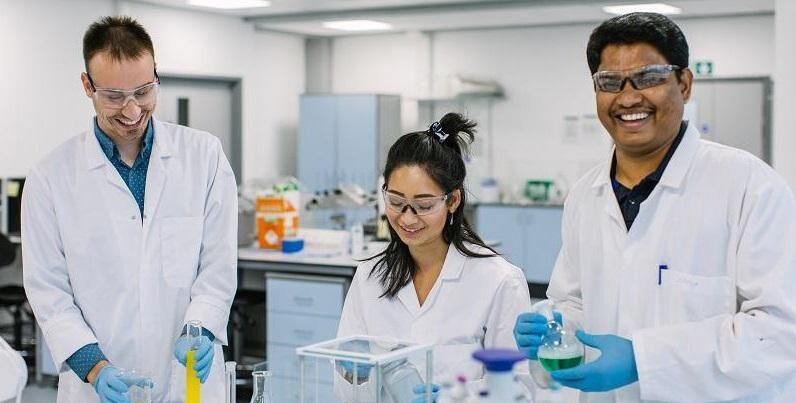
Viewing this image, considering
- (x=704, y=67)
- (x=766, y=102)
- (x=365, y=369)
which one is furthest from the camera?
(x=704, y=67)

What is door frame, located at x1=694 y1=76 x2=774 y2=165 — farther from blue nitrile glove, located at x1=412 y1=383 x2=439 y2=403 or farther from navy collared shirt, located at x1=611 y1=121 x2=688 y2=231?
blue nitrile glove, located at x1=412 y1=383 x2=439 y2=403

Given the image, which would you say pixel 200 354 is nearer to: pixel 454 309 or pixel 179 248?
pixel 179 248

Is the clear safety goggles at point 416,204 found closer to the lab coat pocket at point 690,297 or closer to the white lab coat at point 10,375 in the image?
the lab coat pocket at point 690,297

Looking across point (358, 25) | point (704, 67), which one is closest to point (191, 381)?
point (704, 67)

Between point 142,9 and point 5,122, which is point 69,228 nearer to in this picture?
point 5,122

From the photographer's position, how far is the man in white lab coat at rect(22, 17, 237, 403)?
2.20 metres

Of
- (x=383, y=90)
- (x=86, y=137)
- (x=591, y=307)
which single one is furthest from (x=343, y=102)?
(x=591, y=307)

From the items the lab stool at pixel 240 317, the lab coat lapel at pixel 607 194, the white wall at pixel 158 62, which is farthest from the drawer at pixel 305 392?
the white wall at pixel 158 62

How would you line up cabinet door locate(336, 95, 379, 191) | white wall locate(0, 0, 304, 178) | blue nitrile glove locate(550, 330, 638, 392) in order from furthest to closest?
cabinet door locate(336, 95, 379, 191)
white wall locate(0, 0, 304, 178)
blue nitrile glove locate(550, 330, 638, 392)

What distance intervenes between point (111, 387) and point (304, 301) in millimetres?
2770

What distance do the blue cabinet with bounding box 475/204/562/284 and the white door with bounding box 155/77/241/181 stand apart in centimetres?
231

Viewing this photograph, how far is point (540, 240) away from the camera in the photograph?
25.3 feet

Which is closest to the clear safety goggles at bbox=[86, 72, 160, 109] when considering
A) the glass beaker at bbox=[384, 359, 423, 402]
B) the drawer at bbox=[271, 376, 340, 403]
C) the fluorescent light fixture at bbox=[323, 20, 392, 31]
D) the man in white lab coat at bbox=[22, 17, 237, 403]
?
the man in white lab coat at bbox=[22, 17, 237, 403]

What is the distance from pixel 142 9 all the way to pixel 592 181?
19.4 ft
